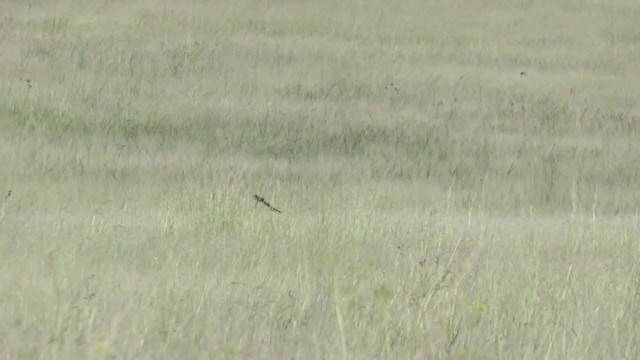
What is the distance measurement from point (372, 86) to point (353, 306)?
1157 cm

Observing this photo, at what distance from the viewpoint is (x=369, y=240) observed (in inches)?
276

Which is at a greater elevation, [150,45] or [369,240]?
[369,240]

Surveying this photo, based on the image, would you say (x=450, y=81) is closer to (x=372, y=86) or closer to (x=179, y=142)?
(x=372, y=86)

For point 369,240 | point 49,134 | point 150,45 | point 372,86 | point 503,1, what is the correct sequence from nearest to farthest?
1. point 369,240
2. point 49,134
3. point 372,86
4. point 150,45
5. point 503,1

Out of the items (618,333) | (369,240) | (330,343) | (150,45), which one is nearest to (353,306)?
(330,343)

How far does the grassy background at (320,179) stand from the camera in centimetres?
437

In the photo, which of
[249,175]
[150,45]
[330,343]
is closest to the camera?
[330,343]

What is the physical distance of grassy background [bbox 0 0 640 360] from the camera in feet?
14.3

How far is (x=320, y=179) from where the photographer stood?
1214 cm

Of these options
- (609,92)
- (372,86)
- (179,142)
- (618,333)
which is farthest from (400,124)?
(618,333)

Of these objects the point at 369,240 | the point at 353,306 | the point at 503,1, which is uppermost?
the point at 353,306

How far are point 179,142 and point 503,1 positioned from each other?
1059 centimetres

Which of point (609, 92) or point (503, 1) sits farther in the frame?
point (503, 1)

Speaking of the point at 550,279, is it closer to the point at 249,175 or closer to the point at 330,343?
the point at 330,343
